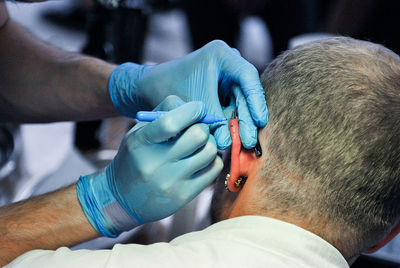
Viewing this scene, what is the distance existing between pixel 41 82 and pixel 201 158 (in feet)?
2.74

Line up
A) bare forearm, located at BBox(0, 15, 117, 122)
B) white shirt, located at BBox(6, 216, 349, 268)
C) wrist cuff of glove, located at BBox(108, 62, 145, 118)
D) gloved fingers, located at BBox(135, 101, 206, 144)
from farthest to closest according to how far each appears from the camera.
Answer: bare forearm, located at BBox(0, 15, 117, 122), wrist cuff of glove, located at BBox(108, 62, 145, 118), gloved fingers, located at BBox(135, 101, 206, 144), white shirt, located at BBox(6, 216, 349, 268)

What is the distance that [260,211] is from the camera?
2.65ft

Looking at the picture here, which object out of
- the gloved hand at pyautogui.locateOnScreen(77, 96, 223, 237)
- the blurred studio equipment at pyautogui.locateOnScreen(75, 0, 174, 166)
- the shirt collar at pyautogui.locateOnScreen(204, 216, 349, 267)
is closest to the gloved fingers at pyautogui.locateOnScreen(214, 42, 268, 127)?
the gloved hand at pyautogui.locateOnScreen(77, 96, 223, 237)

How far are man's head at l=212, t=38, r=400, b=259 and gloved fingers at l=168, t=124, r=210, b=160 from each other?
104 millimetres

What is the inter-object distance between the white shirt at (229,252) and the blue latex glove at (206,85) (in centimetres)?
19

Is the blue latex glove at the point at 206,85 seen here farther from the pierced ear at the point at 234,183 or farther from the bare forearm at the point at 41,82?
the bare forearm at the point at 41,82

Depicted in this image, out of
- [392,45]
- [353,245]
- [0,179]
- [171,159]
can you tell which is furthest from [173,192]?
[392,45]

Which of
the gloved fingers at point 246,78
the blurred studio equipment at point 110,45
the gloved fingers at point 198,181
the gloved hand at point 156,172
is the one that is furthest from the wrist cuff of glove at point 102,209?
the blurred studio equipment at point 110,45

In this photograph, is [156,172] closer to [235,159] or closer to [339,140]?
[235,159]

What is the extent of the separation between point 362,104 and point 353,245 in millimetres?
313

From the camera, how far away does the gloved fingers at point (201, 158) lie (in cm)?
85

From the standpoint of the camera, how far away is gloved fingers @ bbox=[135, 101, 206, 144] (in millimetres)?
810

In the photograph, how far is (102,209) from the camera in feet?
3.06

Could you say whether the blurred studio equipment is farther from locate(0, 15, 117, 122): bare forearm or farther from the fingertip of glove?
the fingertip of glove
